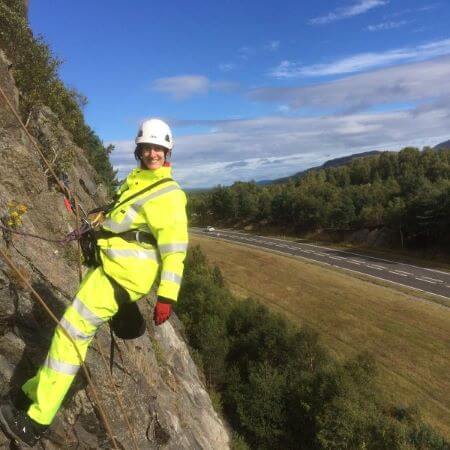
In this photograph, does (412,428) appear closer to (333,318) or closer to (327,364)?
(327,364)

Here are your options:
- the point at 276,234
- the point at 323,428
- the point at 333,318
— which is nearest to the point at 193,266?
the point at 333,318

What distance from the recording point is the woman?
4.95 m

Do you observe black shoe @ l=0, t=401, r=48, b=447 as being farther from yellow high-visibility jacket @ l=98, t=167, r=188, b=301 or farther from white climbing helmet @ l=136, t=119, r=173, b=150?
white climbing helmet @ l=136, t=119, r=173, b=150

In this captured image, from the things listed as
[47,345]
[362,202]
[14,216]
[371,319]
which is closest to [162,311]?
[47,345]

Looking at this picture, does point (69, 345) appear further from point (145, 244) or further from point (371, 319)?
point (371, 319)

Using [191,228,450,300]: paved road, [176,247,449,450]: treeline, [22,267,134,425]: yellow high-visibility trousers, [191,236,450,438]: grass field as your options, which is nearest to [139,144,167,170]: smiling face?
[22,267,134,425]: yellow high-visibility trousers

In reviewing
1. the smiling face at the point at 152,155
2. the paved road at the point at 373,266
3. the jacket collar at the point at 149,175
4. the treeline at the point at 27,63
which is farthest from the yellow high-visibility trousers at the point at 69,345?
the paved road at the point at 373,266

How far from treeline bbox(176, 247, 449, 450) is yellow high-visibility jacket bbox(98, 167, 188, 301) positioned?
19535 mm

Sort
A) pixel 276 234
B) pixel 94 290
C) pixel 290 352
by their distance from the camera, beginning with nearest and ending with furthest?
pixel 94 290, pixel 290 352, pixel 276 234

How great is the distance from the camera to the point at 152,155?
5.38m

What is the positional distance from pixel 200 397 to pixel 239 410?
15.7 meters

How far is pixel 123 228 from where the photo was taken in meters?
5.12

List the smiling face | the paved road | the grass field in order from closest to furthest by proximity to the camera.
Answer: the smiling face, the grass field, the paved road

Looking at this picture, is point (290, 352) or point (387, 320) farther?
point (387, 320)
